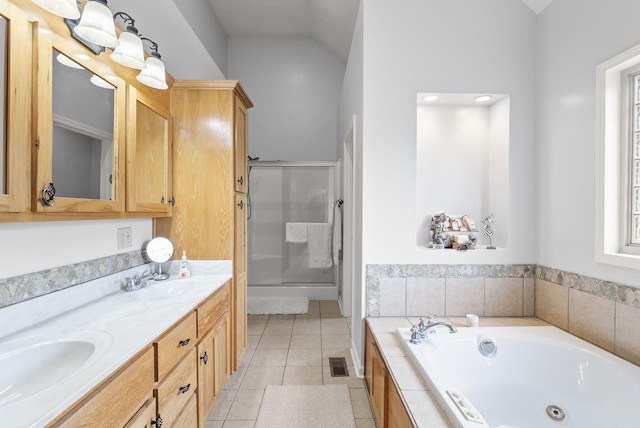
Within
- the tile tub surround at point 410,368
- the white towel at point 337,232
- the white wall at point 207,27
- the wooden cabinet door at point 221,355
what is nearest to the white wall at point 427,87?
the tile tub surround at point 410,368

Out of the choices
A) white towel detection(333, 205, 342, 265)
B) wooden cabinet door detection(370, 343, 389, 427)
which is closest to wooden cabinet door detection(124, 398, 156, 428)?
wooden cabinet door detection(370, 343, 389, 427)

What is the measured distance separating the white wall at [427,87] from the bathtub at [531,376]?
604mm

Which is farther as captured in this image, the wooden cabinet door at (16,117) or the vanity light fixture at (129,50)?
the vanity light fixture at (129,50)

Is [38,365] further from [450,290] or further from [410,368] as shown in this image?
[450,290]

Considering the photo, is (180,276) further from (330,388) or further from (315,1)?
(315,1)

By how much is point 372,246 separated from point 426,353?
80 centimetres

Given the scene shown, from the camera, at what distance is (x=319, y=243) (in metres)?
4.30

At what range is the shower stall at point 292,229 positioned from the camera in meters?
4.30

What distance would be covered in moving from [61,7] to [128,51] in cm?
46

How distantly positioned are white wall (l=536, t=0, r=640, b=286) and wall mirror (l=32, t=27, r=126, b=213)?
261 cm

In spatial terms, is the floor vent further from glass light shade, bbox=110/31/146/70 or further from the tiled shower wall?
glass light shade, bbox=110/31/146/70

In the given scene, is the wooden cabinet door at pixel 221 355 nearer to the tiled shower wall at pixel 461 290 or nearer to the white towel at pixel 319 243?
the tiled shower wall at pixel 461 290

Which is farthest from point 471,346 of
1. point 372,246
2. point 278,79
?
point 278,79

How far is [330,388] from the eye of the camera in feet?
7.37
